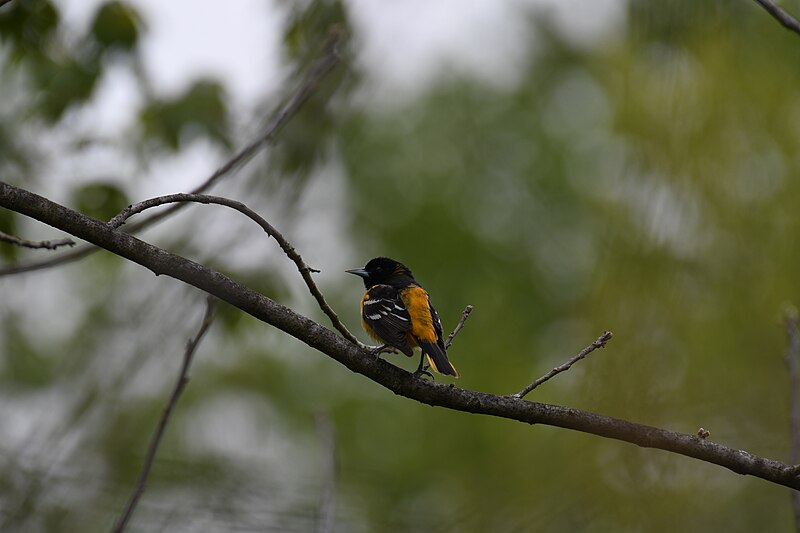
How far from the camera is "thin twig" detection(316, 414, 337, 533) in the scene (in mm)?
3457

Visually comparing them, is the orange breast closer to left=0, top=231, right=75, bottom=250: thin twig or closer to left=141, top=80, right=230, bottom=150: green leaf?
left=141, top=80, right=230, bottom=150: green leaf

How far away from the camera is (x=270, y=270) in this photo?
5711 mm

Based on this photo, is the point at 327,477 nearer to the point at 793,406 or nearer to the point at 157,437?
the point at 157,437

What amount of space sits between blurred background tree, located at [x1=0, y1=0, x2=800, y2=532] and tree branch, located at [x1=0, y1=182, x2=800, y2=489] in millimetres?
975

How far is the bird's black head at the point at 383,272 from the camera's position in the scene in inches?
219

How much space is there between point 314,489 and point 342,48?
2.51 metres

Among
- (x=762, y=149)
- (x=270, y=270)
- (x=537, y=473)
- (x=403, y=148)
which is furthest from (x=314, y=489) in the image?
(x=403, y=148)

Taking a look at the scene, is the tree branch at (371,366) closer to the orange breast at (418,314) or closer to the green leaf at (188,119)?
the orange breast at (418,314)

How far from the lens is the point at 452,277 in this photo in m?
16.5

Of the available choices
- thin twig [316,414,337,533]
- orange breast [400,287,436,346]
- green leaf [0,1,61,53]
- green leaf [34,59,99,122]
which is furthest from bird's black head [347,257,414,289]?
green leaf [0,1,61,53]

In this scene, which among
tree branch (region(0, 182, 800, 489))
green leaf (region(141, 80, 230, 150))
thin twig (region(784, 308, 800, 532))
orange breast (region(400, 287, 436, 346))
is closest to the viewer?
tree branch (region(0, 182, 800, 489))

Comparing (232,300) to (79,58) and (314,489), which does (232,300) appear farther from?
(79,58)

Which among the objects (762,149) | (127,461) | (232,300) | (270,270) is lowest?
(232,300)

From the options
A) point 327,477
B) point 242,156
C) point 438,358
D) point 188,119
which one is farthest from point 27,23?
point 327,477
